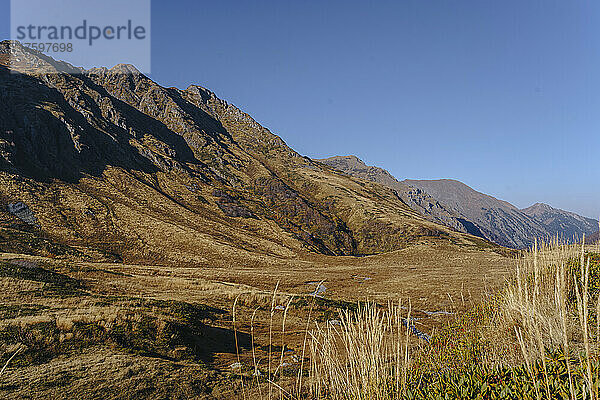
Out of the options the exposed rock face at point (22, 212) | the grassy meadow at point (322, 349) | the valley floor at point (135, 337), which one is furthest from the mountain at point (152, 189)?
the grassy meadow at point (322, 349)

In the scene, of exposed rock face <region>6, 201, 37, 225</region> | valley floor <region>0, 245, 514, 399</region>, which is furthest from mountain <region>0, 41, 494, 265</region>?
valley floor <region>0, 245, 514, 399</region>

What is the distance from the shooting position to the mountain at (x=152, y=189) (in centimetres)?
7444

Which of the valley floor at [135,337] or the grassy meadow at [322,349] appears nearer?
the grassy meadow at [322,349]

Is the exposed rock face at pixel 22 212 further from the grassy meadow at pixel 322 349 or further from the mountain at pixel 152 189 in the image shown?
the grassy meadow at pixel 322 349

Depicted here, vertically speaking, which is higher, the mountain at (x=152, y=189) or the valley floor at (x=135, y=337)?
the mountain at (x=152, y=189)

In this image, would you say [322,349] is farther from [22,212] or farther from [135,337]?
[22,212]

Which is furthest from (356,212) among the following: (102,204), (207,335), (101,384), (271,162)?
(101,384)

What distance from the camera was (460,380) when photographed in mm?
5320

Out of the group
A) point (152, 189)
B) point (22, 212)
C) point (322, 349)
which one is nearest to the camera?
point (322, 349)

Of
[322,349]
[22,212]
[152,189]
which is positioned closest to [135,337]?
[322,349]

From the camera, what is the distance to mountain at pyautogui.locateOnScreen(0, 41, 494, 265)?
7444 cm

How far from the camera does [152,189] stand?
106 m

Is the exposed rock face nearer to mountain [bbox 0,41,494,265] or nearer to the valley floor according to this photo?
mountain [bbox 0,41,494,265]

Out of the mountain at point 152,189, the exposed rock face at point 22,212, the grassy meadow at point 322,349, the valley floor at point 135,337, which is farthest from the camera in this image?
the mountain at point 152,189
